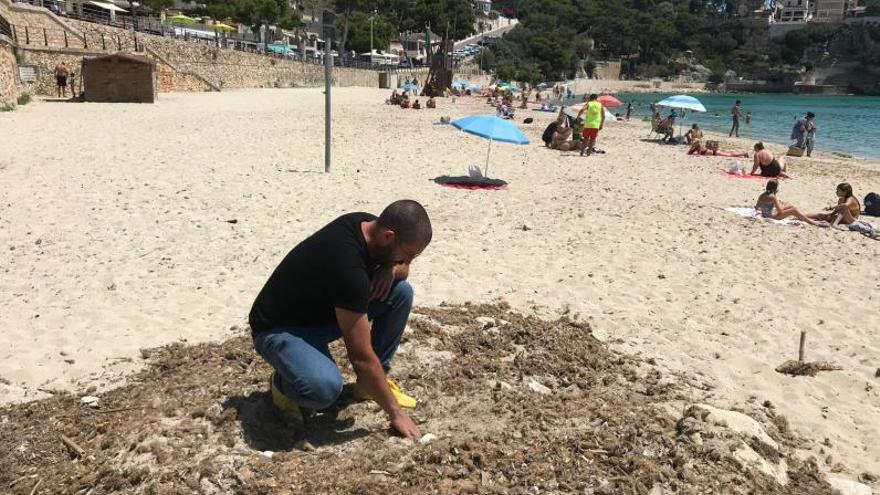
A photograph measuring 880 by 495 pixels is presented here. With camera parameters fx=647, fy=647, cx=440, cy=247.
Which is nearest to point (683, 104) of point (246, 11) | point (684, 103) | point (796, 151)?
point (684, 103)

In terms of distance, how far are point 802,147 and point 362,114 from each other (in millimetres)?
15715

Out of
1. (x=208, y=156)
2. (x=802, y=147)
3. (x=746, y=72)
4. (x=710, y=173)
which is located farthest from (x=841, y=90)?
(x=208, y=156)

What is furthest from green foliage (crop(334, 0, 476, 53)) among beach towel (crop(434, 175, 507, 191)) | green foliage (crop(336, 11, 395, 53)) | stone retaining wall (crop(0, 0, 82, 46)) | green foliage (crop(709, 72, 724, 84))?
beach towel (crop(434, 175, 507, 191))

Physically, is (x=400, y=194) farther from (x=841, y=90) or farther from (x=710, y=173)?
(x=841, y=90)

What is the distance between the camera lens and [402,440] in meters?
3.18

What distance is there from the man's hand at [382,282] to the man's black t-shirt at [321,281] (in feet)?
0.31

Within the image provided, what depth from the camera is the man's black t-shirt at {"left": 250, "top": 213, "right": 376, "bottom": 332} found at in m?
2.86

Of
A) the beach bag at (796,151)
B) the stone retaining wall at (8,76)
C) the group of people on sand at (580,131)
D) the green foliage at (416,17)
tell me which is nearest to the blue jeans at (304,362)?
the group of people on sand at (580,131)

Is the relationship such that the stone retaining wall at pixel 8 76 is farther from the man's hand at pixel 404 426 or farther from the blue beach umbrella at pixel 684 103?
the man's hand at pixel 404 426

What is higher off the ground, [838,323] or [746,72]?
[746,72]

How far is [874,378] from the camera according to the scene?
15.0 ft

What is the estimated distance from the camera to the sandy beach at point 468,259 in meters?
4.41

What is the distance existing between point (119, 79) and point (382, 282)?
26.7m

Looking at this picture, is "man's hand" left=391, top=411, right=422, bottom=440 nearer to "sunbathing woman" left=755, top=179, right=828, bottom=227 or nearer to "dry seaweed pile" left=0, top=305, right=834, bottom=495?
"dry seaweed pile" left=0, top=305, right=834, bottom=495
